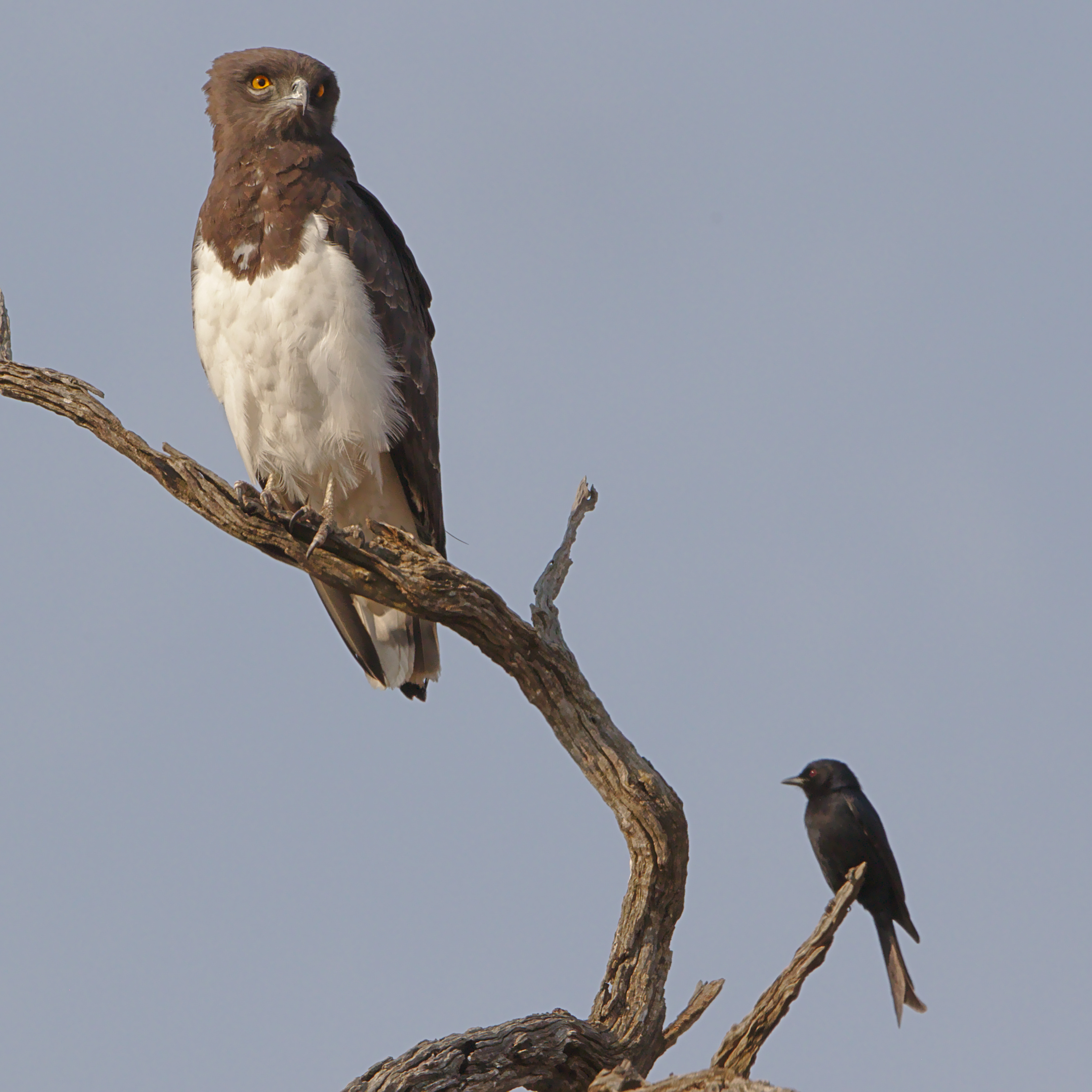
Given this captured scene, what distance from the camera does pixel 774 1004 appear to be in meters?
5.45

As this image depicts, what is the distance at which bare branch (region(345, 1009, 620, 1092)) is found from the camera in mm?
5508

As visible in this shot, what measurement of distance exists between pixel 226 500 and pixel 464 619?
1141mm

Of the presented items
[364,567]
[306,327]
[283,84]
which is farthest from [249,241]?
[364,567]

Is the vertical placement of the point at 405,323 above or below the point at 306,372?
above

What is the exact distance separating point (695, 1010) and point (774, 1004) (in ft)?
2.52

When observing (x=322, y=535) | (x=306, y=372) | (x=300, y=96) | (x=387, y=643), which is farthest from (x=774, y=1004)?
(x=300, y=96)

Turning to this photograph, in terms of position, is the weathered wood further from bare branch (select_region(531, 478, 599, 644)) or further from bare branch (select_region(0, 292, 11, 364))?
bare branch (select_region(0, 292, 11, 364))

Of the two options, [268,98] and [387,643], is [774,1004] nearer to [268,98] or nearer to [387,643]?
[387,643]

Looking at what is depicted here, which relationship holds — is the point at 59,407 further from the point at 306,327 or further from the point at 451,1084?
the point at 451,1084

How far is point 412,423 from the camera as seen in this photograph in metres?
7.41

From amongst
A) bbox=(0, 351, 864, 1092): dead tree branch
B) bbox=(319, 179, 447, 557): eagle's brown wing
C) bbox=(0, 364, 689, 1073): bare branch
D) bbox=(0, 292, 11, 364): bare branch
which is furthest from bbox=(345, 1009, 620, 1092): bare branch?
bbox=(0, 292, 11, 364): bare branch

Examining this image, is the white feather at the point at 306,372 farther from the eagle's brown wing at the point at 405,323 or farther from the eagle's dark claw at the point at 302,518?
the eagle's dark claw at the point at 302,518

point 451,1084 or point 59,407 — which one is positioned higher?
point 59,407

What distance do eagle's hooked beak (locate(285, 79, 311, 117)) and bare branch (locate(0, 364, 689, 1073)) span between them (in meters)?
2.20
